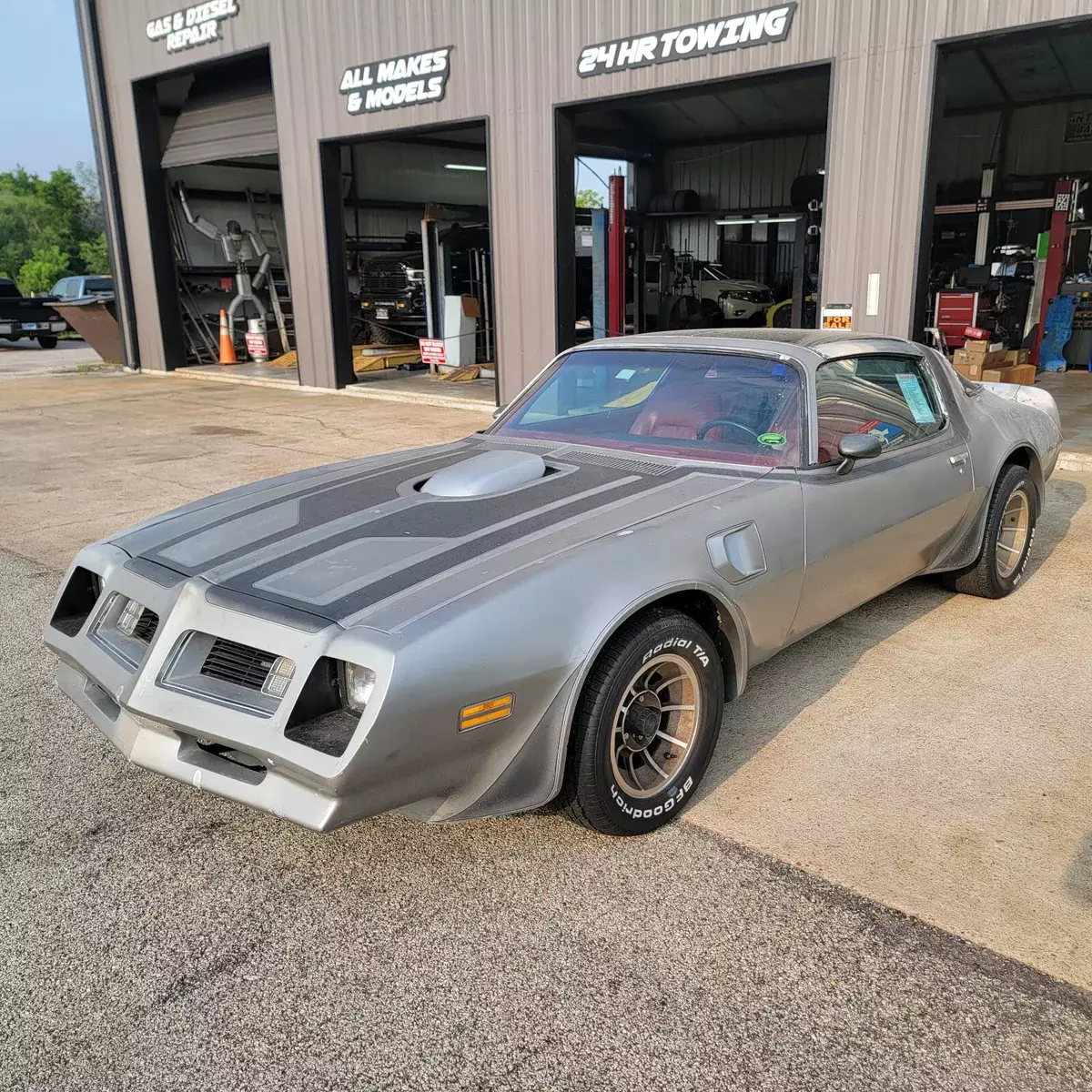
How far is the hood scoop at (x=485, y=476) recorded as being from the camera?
132 inches

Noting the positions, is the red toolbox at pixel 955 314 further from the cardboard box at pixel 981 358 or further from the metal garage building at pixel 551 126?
the metal garage building at pixel 551 126

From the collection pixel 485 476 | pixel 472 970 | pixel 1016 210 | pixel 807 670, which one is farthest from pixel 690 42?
pixel 1016 210

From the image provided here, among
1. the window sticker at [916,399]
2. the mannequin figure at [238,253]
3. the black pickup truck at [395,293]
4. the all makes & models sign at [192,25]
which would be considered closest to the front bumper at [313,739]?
the window sticker at [916,399]

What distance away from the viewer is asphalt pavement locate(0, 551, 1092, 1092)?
6.73 ft

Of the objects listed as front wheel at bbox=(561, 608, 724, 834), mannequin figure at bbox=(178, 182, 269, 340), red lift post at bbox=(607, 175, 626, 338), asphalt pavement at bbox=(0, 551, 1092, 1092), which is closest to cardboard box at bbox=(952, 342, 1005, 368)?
red lift post at bbox=(607, 175, 626, 338)

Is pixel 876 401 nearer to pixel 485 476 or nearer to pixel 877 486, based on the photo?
pixel 877 486

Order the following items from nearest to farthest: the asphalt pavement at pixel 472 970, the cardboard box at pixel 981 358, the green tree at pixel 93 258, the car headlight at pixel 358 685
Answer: the asphalt pavement at pixel 472 970
the car headlight at pixel 358 685
the cardboard box at pixel 981 358
the green tree at pixel 93 258

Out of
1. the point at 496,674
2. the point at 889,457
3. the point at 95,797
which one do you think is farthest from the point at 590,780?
the point at 889,457

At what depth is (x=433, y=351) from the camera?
1594cm

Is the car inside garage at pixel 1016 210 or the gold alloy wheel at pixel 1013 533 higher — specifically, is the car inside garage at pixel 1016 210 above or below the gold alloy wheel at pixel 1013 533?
above

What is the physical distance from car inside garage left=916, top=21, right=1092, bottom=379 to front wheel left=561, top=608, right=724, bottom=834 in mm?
9256

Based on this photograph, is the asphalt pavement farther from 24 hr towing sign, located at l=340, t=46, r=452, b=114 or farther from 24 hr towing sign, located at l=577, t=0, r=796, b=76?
24 hr towing sign, located at l=340, t=46, r=452, b=114

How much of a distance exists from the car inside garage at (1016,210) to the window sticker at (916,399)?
283 inches

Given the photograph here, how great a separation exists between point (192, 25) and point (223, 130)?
1566 millimetres
